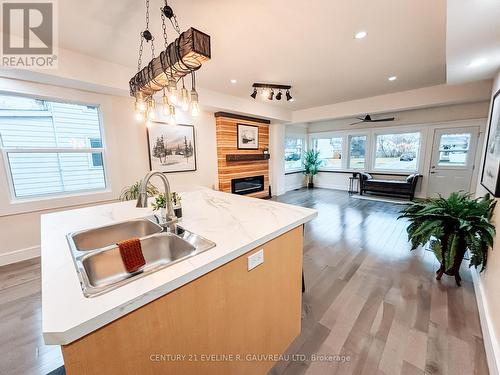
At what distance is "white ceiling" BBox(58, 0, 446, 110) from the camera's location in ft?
6.00

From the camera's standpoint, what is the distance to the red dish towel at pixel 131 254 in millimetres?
963

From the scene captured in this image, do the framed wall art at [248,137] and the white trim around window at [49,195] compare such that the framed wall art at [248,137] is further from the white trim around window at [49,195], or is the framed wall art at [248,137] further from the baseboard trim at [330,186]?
the baseboard trim at [330,186]

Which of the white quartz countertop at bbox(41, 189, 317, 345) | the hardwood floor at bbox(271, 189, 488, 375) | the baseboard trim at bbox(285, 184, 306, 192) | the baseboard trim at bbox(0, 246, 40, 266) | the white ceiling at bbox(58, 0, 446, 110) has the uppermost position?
the white ceiling at bbox(58, 0, 446, 110)

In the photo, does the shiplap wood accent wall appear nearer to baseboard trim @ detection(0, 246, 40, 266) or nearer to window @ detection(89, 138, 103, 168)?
window @ detection(89, 138, 103, 168)

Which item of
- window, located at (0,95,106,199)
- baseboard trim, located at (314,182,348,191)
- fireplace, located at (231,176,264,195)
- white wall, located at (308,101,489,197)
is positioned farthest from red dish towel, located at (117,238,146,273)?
baseboard trim, located at (314,182,348,191)

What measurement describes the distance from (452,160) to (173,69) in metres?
6.60

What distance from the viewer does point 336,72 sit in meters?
3.31

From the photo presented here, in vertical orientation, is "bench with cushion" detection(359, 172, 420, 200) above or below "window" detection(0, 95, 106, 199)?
below

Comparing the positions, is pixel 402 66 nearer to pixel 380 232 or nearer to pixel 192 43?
pixel 380 232

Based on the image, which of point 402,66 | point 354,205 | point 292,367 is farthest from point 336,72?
point 292,367

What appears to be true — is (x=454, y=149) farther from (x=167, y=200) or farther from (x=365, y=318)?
(x=167, y=200)

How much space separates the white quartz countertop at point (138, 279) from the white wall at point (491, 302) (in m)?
1.36

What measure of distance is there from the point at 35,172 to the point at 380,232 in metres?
5.22

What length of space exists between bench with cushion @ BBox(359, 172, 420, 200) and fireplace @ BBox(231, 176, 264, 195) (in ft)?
9.81
